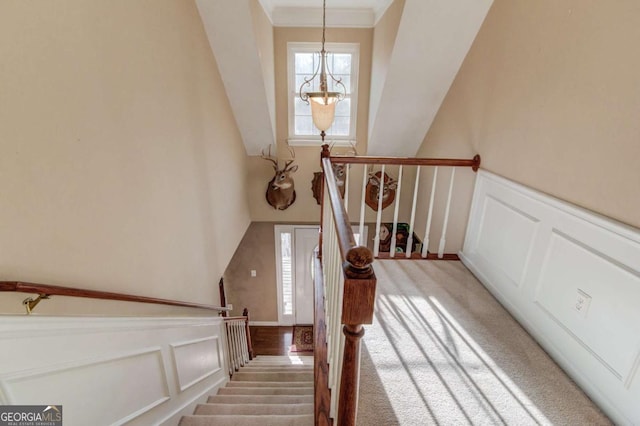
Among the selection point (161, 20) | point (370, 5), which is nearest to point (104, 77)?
point (161, 20)

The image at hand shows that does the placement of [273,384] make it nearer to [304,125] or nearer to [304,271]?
[304,271]

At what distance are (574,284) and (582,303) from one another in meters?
0.10

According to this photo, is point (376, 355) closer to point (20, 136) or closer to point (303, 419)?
point (303, 419)

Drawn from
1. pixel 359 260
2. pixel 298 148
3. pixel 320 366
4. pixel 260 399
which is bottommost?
pixel 260 399

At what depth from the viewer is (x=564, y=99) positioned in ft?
5.76

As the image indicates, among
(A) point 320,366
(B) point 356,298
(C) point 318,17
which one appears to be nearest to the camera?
(B) point 356,298

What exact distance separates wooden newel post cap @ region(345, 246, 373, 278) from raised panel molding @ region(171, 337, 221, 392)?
1.82 metres

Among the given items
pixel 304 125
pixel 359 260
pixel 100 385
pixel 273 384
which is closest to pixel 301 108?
pixel 304 125

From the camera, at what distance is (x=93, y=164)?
4.77 ft

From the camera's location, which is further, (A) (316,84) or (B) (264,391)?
(A) (316,84)

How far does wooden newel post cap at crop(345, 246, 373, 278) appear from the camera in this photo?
2.79 feet

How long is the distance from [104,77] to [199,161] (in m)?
1.28

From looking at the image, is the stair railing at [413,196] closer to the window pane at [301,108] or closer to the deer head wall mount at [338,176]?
the deer head wall mount at [338,176]

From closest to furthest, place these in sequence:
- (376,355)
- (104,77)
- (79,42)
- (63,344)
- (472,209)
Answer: (63,344)
(79,42)
(104,77)
(376,355)
(472,209)
